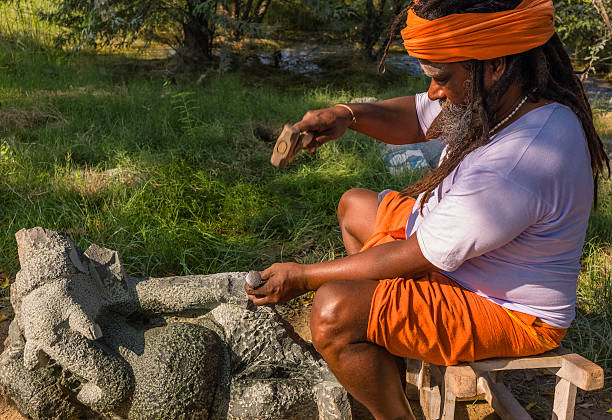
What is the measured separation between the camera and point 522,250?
1.76 m

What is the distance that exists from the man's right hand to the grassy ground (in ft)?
4.20

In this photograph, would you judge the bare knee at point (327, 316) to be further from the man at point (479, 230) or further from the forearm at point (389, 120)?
the forearm at point (389, 120)

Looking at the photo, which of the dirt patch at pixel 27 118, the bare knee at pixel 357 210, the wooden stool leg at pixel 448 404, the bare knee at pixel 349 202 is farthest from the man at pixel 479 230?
the dirt patch at pixel 27 118

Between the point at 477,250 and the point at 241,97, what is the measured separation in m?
5.06

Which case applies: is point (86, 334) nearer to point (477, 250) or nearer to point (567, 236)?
point (477, 250)

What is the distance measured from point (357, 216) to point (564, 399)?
45.4 inches

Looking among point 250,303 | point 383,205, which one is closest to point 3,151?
point 250,303

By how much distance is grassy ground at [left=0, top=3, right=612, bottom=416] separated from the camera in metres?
3.38

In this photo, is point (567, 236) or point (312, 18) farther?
point (312, 18)

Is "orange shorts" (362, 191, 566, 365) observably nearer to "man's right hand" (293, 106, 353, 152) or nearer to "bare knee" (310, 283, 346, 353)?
"bare knee" (310, 283, 346, 353)

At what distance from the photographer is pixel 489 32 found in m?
1.69

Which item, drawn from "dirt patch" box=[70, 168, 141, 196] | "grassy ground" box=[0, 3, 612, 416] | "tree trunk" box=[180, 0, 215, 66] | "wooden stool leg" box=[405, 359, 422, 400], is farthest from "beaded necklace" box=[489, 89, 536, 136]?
"tree trunk" box=[180, 0, 215, 66]

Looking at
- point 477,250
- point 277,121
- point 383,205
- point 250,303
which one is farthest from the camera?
point 277,121

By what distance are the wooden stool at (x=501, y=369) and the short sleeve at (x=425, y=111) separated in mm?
1085
